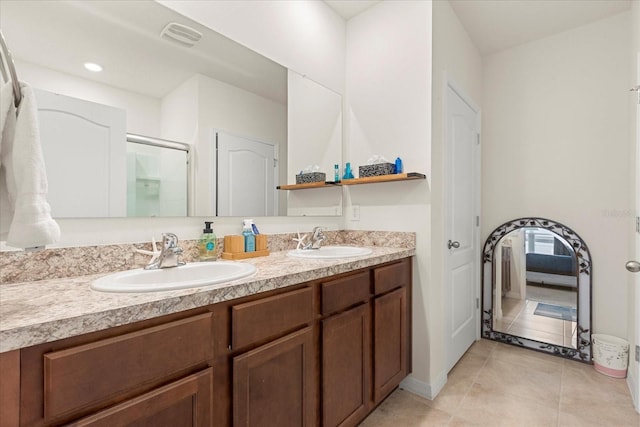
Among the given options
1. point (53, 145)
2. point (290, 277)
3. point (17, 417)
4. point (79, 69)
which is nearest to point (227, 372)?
point (290, 277)

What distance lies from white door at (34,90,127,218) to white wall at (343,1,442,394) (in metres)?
1.49

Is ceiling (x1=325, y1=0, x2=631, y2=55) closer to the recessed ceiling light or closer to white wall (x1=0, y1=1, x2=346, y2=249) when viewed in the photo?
white wall (x1=0, y1=1, x2=346, y2=249)

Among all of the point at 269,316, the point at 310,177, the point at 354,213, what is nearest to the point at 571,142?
the point at 354,213

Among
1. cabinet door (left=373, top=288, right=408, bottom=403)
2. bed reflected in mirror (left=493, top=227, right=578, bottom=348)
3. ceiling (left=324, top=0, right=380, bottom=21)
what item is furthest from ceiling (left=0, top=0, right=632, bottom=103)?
bed reflected in mirror (left=493, top=227, right=578, bottom=348)

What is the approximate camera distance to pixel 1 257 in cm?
95

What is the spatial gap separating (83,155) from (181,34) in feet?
2.40

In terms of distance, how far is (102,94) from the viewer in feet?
3.95

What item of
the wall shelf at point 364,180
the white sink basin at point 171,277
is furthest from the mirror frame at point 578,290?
the white sink basin at point 171,277

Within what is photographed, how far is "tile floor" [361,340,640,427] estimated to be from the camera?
5.46ft

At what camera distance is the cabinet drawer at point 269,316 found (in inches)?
37.9

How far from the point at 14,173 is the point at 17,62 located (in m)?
0.64

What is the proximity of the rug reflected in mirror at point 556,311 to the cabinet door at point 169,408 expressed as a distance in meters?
2.77

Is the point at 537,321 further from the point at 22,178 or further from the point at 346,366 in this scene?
the point at 22,178

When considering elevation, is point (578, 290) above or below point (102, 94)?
below
